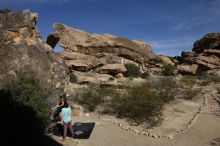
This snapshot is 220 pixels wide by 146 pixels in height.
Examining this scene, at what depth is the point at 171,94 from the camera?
21141 mm

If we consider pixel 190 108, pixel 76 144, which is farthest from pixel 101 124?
pixel 190 108

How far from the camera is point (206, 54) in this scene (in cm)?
4894

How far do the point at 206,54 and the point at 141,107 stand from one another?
37.6 meters

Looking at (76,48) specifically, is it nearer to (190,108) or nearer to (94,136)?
(190,108)

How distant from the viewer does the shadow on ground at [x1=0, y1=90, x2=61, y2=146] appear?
26.1 ft

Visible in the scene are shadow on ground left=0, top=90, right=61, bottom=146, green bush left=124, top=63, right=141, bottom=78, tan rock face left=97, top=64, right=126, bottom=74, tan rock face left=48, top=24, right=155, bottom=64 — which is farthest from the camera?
tan rock face left=48, top=24, right=155, bottom=64

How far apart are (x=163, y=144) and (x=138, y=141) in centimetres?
89

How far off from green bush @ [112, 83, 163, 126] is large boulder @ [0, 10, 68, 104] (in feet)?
14.8

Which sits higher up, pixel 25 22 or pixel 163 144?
pixel 25 22

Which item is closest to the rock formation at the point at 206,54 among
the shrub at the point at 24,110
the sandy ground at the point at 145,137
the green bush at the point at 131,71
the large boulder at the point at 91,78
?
the green bush at the point at 131,71

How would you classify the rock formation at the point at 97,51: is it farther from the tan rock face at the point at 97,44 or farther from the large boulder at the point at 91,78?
the large boulder at the point at 91,78

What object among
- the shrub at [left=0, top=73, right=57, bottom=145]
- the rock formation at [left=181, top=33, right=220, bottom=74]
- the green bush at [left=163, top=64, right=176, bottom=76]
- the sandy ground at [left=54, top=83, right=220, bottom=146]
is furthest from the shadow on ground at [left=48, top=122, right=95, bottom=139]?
the rock formation at [left=181, top=33, right=220, bottom=74]

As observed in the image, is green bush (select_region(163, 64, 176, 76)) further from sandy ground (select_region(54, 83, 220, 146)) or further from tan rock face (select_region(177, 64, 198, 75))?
sandy ground (select_region(54, 83, 220, 146))

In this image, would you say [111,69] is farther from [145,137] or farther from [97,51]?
[145,137]
